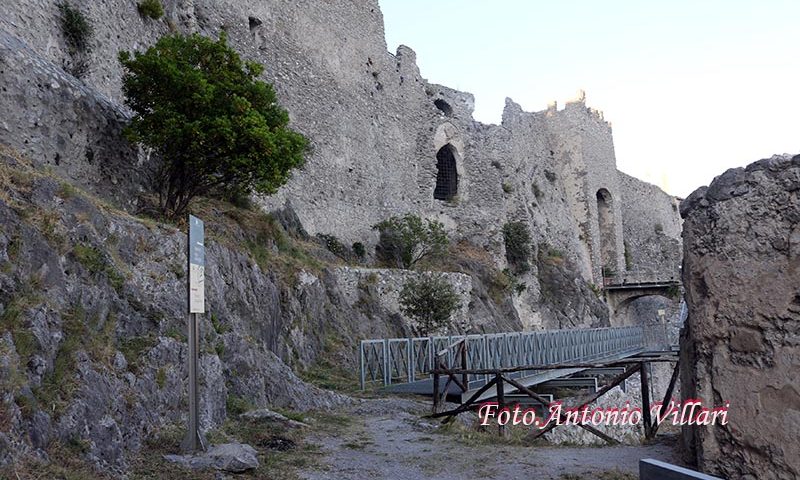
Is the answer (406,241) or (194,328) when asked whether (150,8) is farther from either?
(406,241)

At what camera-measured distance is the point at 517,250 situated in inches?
1209

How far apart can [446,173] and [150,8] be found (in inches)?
734

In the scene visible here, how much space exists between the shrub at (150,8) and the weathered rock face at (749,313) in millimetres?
14984

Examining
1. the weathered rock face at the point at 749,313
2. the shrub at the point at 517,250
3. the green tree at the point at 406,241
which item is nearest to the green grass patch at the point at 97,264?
the weathered rock face at the point at 749,313

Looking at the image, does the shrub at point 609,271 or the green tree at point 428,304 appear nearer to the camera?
the green tree at point 428,304

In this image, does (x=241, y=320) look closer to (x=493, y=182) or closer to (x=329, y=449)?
(x=329, y=449)

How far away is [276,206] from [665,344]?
22564 millimetres

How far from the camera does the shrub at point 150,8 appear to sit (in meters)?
15.2

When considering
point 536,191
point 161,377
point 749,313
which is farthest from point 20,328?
point 536,191

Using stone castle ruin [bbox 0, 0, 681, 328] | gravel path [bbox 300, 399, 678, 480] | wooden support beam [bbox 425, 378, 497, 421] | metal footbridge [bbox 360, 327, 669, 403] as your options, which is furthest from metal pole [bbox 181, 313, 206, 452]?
metal footbridge [bbox 360, 327, 669, 403]

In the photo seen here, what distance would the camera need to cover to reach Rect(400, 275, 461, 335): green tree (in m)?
18.2

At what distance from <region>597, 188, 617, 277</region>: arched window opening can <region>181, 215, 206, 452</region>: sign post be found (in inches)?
1658

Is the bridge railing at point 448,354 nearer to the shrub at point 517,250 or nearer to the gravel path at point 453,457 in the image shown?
the gravel path at point 453,457

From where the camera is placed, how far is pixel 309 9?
23750mm
